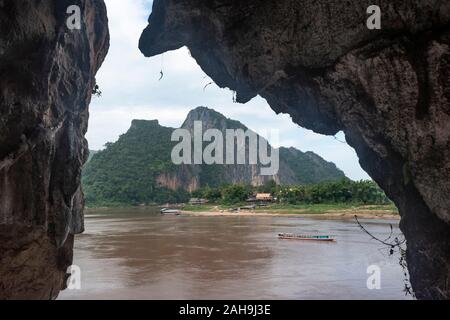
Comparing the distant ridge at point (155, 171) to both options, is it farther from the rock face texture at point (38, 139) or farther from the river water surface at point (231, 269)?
the rock face texture at point (38, 139)

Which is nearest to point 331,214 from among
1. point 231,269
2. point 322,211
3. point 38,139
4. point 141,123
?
point 322,211

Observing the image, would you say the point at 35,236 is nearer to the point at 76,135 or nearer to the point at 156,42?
the point at 76,135

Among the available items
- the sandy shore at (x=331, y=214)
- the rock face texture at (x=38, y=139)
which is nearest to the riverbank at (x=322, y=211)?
the sandy shore at (x=331, y=214)

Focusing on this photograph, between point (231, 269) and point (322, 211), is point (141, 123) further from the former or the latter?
point (231, 269)

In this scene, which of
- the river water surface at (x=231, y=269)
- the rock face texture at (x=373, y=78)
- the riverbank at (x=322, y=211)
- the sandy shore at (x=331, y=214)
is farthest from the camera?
the riverbank at (x=322, y=211)
